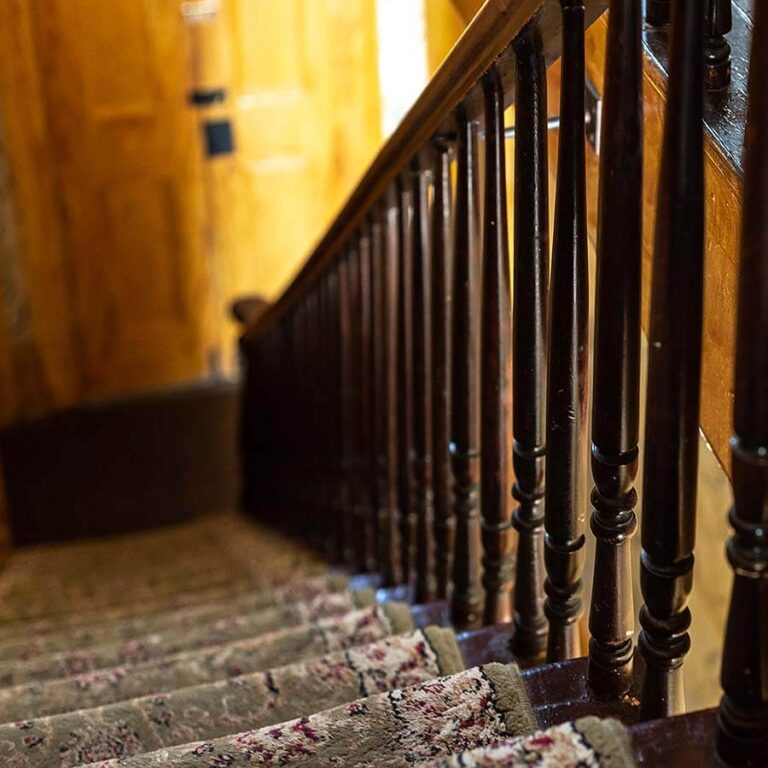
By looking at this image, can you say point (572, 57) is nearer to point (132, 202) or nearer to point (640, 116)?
point (640, 116)

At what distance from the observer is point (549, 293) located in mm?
1059

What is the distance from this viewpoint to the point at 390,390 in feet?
6.53

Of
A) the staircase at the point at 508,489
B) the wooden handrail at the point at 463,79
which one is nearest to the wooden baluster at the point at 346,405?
the staircase at the point at 508,489

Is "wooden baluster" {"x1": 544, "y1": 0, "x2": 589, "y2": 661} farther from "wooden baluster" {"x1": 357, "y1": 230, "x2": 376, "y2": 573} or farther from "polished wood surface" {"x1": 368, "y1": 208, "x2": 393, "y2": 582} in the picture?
"wooden baluster" {"x1": 357, "y1": 230, "x2": 376, "y2": 573}

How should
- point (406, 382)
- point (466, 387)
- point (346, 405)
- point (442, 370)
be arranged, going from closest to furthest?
1. point (466, 387)
2. point (442, 370)
3. point (406, 382)
4. point (346, 405)

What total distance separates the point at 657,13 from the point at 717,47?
105 mm

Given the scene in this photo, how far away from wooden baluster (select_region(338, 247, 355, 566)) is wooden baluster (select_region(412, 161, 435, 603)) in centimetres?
51

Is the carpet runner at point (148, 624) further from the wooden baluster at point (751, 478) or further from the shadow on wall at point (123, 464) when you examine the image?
the shadow on wall at point (123, 464)

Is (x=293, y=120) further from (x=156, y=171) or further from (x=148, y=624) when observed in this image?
(x=148, y=624)

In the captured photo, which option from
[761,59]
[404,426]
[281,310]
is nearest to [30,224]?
[281,310]

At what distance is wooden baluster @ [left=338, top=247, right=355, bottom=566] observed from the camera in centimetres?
223

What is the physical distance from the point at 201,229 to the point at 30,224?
770 mm

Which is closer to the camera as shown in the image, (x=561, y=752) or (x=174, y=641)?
(x=561, y=752)

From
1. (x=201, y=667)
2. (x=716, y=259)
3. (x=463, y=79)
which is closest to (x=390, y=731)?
(x=201, y=667)
